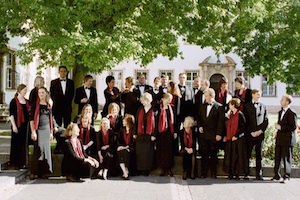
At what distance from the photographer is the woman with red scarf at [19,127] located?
11.5 meters

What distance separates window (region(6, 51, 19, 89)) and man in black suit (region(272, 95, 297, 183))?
63.8ft

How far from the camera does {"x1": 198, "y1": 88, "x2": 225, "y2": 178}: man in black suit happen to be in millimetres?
11484

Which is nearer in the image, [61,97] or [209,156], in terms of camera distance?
[209,156]

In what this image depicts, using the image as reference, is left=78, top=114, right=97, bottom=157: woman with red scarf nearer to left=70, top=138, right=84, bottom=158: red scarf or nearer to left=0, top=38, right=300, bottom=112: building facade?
left=70, top=138, right=84, bottom=158: red scarf

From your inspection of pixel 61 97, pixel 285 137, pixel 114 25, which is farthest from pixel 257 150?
pixel 114 25

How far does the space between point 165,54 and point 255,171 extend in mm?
6816

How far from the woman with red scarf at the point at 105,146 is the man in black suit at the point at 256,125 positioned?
9.09 feet

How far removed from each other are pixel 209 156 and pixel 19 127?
392cm

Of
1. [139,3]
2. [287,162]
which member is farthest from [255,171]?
[139,3]

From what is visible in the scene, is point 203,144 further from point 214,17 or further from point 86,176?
point 214,17

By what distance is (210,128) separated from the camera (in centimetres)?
1154

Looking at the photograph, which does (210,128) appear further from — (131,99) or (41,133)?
(41,133)

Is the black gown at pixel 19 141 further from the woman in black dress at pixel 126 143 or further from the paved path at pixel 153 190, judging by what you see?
the woman in black dress at pixel 126 143

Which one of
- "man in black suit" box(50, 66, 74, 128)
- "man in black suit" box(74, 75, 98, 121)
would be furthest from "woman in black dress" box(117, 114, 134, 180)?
"man in black suit" box(50, 66, 74, 128)
